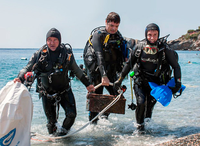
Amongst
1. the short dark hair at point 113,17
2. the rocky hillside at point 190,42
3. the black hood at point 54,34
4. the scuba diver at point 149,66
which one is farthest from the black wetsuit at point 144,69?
the rocky hillside at point 190,42

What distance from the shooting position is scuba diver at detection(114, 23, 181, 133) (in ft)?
14.0

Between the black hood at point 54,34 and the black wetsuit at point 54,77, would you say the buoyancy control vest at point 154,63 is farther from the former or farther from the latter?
the black hood at point 54,34

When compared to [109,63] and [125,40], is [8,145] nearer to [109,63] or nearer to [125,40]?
[109,63]

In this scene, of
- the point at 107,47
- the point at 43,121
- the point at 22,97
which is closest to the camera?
the point at 22,97

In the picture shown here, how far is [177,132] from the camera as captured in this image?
4996 millimetres

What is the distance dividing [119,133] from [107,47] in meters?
1.70

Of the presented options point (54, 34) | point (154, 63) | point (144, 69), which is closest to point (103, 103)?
point (144, 69)

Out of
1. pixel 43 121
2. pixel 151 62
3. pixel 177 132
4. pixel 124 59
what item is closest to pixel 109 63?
pixel 124 59

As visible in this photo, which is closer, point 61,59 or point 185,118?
point 61,59

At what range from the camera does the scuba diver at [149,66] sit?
4.27 meters

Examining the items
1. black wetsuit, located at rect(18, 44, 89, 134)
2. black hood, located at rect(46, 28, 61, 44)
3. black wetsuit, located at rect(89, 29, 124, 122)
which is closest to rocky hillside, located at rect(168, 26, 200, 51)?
black wetsuit, located at rect(89, 29, 124, 122)

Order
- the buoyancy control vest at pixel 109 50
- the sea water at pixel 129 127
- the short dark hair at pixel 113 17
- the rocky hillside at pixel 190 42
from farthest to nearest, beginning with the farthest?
the rocky hillside at pixel 190 42
the buoyancy control vest at pixel 109 50
the short dark hair at pixel 113 17
the sea water at pixel 129 127

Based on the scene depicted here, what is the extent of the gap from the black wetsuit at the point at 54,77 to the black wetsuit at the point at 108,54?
1.75ft

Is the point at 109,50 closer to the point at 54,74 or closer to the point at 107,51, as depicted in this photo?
the point at 107,51
